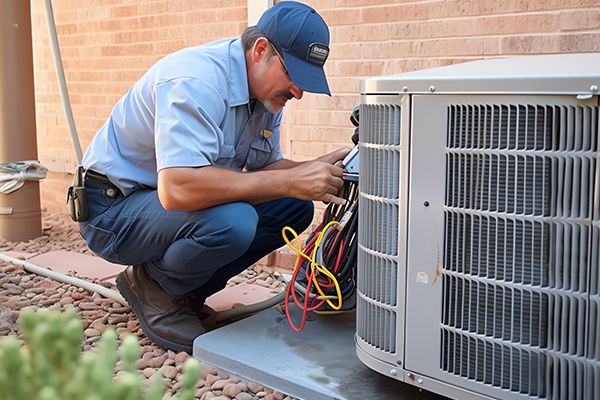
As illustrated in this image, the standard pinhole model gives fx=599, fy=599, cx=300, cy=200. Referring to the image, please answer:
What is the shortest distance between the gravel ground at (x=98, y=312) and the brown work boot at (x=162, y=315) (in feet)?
0.16

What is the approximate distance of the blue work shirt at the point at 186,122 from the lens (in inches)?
80.4

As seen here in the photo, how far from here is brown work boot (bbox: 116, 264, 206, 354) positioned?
229 cm

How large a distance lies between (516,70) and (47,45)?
15.9ft

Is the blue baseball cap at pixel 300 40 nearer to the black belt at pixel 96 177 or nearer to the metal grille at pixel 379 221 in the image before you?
the metal grille at pixel 379 221

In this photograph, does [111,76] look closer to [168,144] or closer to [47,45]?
[47,45]

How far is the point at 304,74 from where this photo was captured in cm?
220

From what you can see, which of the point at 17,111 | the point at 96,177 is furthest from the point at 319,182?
the point at 17,111

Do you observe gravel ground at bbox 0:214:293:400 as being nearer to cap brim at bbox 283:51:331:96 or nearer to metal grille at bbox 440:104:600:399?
metal grille at bbox 440:104:600:399

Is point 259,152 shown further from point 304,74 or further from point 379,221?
point 379,221

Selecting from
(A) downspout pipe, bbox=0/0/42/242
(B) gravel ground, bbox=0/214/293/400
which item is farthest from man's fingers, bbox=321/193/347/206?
(A) downspout pipe, bbox=0/0/42/242

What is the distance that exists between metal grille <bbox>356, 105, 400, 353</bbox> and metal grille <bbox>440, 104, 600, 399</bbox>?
0.16 metres

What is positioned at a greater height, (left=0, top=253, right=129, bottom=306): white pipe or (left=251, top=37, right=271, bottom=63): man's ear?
(left=251, top=37, right=271, bottom=63): man's ear

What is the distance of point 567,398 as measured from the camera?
1395mm

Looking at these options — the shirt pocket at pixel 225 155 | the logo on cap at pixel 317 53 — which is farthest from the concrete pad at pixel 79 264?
the logo on cap at pixel 317 53
